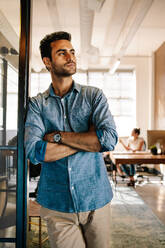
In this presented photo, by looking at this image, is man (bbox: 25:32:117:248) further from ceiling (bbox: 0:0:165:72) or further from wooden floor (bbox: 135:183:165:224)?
wooden floor (bbox: 135:183:165:224)

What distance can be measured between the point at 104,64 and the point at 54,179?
27.4ft

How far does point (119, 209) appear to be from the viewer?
13.7 feet

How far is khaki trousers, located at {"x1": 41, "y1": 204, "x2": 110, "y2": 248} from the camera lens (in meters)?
1.27

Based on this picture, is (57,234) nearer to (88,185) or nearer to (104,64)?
(88,185)

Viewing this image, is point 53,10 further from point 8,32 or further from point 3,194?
point 3,194

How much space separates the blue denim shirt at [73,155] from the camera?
130 centimetres

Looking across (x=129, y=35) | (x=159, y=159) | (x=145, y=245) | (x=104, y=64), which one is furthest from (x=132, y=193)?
(x=104, y=64)

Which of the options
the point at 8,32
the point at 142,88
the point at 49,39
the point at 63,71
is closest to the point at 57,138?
the point at 63,71

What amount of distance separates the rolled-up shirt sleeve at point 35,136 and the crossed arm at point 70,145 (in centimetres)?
4

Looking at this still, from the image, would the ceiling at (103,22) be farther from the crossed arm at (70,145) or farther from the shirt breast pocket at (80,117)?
the crossed arm at (70,145)

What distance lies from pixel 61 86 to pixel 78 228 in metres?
0.87

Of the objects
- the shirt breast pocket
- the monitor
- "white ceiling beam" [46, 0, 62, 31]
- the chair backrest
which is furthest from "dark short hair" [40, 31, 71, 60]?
the monitor

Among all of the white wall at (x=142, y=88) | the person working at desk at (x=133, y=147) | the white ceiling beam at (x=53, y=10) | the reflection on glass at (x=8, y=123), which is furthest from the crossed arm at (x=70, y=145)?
the white wall at (x=142, y=88)

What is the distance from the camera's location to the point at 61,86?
58.1 inches
